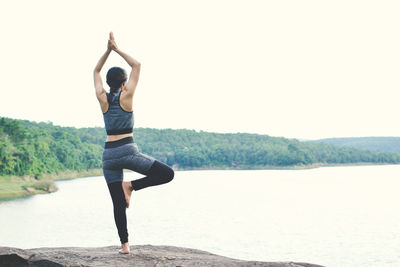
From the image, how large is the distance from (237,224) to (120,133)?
3896 cm

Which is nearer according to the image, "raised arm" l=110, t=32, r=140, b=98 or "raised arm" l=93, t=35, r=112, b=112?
"raised arm" l=110, t=32, r=140, b=98

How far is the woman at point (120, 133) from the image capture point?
239 inches

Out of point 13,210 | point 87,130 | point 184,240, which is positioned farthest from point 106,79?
point 87,130

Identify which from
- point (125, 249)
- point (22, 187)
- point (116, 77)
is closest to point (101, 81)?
point (116, 77)

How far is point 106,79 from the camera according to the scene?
6.25 m

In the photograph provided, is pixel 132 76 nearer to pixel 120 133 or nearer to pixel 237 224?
pixel 120 133

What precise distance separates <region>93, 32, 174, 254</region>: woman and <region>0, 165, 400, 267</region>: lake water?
80.7ft

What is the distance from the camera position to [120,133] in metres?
6.12

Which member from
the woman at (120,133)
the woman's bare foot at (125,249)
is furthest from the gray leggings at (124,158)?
the woman's bare foot at (125,249)

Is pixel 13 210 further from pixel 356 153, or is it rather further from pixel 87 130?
pixel 356 153

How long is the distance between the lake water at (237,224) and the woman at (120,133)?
24595mm

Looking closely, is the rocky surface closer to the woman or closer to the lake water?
the woman

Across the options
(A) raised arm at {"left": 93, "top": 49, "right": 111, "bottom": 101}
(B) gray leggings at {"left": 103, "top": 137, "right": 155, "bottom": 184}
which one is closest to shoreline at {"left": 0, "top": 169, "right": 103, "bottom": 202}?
(A) raised arm at {"left": 93, "top": 49, "right": 111, "bottom": 101}

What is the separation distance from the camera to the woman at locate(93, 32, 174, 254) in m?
6.07
